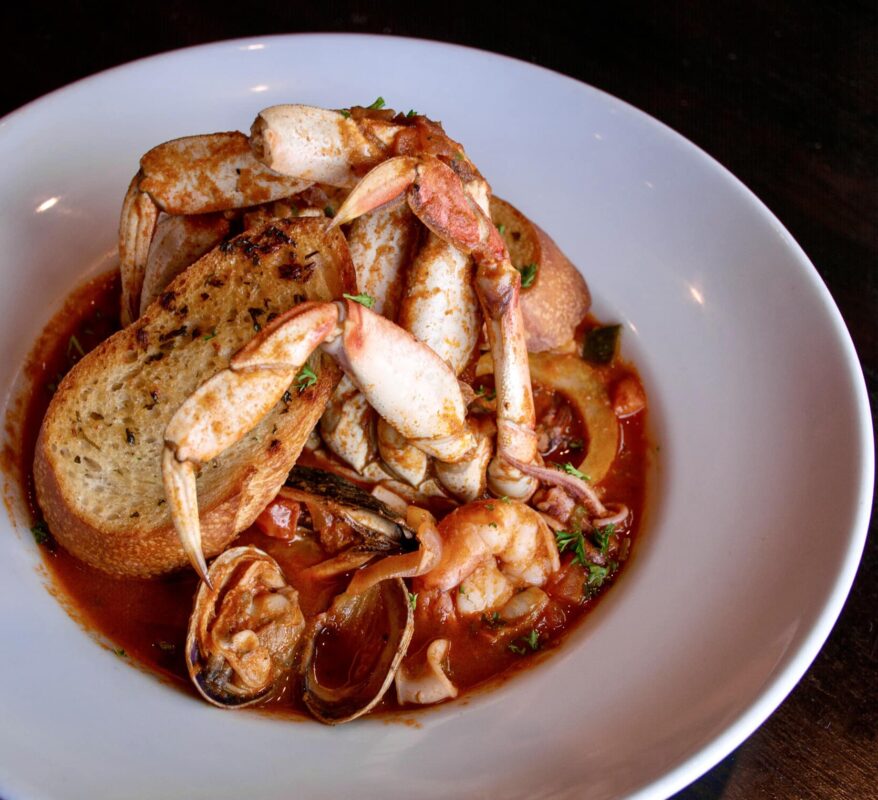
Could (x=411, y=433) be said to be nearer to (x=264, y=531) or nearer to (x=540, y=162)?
(x=264, y=531)

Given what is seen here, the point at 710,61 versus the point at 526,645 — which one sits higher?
the point at 710,61

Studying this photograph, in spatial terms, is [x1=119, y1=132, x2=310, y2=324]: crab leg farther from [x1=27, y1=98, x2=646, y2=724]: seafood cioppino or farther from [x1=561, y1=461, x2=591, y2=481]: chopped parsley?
[x1=561, y1=461, x2=591, y2=481]: chopped parsley

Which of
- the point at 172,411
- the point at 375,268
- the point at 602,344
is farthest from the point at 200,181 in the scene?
the point at 602,344

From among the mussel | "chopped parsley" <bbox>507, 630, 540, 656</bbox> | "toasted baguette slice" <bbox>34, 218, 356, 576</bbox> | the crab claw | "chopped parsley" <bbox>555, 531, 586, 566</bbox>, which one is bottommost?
"chopped parsley" <bbox>507, 630, 540, 656</bbox>

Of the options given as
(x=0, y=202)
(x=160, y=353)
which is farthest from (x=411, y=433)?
(x=0, y=202)

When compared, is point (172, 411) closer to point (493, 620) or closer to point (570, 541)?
point (493, 620)

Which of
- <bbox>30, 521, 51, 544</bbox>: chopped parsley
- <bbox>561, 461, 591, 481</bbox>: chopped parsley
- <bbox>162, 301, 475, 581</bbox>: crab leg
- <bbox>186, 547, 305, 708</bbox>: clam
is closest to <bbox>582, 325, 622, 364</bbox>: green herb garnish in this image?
<bbox>561, 461, 591, 481</bbox>: chopped parsley
